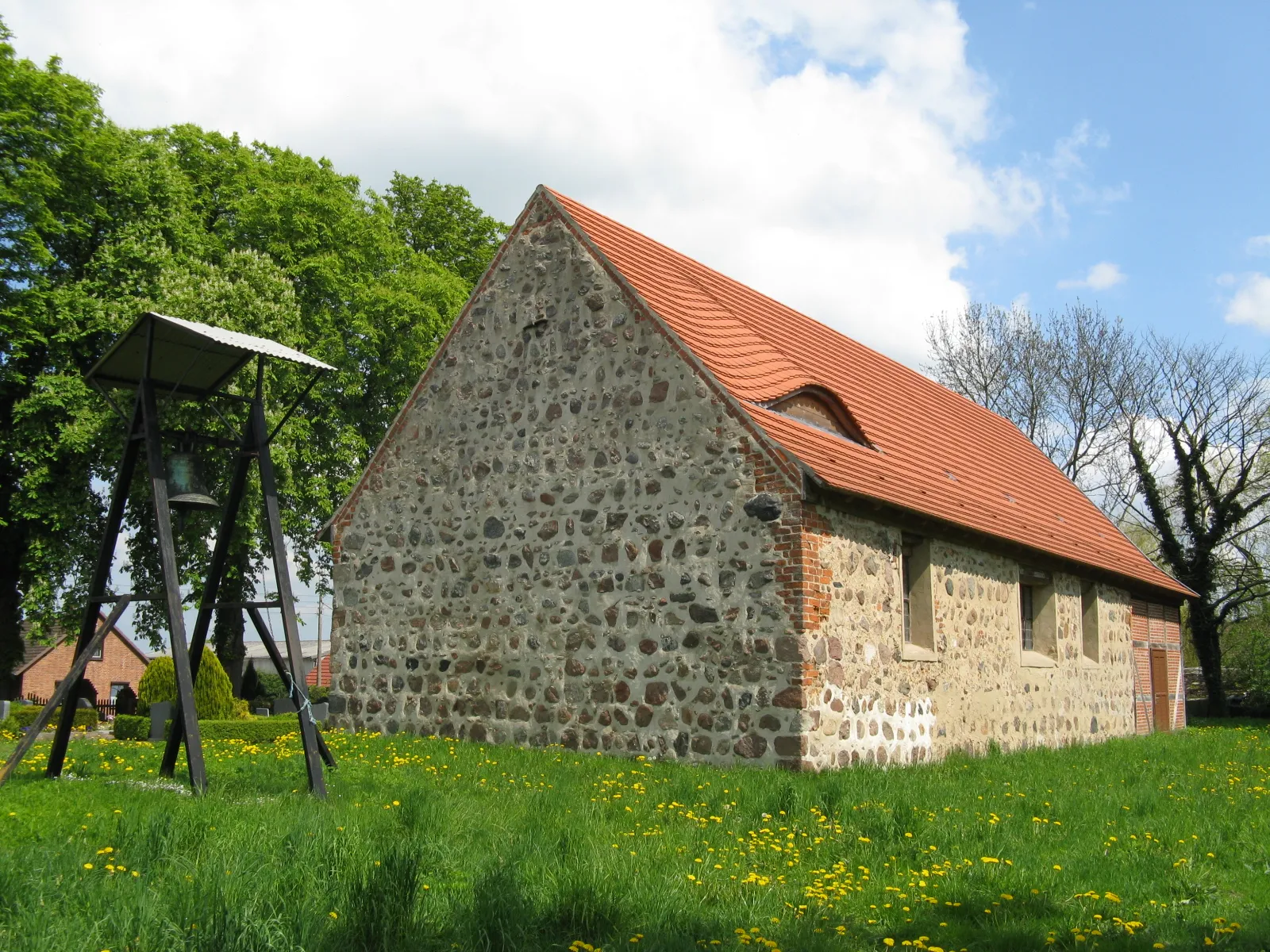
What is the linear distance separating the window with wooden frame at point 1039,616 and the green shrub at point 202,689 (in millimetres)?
14726

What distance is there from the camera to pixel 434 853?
6223mm

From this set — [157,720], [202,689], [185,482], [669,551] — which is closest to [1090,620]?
[669,551]

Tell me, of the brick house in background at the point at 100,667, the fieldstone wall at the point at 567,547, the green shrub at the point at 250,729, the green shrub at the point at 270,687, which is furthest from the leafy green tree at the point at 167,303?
the brick house in background at the point at 100,667

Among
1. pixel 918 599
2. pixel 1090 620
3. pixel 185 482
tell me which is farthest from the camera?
pixel 1090 620

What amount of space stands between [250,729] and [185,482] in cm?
964

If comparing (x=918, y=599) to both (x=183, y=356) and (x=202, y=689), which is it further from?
(x=202, y=689)

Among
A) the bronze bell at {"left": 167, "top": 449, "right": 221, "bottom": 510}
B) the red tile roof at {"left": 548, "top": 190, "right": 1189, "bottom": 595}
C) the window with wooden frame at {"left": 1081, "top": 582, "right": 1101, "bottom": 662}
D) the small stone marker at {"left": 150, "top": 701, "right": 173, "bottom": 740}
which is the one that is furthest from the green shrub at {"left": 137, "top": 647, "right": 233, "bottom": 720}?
the window with wooden frame at {"left": 1081, "top": 582, "right": 1101, "bottom": 662}

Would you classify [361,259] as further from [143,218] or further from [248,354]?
[248,354]

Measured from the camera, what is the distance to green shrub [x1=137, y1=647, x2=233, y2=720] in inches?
822

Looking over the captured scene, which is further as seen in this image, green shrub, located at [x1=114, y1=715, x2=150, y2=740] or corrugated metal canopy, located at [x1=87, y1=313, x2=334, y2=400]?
green shrub, located at [x1=114, y1=715, x2=150, y2=740]

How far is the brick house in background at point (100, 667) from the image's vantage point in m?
43.2

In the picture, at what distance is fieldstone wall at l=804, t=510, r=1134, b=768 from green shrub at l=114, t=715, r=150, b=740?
42.7ft

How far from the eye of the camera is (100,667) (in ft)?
160

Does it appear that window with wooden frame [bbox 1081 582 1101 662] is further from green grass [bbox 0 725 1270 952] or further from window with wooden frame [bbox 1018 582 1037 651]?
green grass [bbox 0 725 1270 952]
